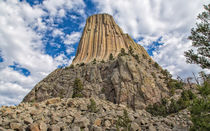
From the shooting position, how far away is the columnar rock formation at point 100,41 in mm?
52869

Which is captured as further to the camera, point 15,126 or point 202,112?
point 15,126

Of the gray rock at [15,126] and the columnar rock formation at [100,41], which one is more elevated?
the columnar rock formation at [100,41]

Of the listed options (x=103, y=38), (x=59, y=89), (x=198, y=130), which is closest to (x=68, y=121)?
(x=198, y=130)

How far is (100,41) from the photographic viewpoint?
188 feet

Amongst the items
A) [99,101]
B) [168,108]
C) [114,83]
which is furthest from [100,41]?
[168,108]

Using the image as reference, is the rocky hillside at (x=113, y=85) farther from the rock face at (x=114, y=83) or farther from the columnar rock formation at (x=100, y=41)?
the columnar rock formation at (x=100, y=41)

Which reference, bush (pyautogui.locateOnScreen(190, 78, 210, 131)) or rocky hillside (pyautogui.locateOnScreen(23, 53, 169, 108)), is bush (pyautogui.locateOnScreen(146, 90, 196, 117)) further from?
bush (pyautogui.locateOnScreen(190, 78, 210, 131))

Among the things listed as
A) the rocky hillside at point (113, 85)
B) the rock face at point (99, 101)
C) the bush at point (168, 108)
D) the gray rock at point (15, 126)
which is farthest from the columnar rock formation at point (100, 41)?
the gray rock at point (15, 126)

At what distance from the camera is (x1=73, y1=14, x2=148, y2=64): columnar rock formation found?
173 feet

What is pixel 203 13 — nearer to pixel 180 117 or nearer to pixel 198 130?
pixel 198 130

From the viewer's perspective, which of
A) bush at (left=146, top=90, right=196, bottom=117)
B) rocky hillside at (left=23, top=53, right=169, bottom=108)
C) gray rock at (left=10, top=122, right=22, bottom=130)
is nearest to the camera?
gray rock at (left=10, top=122, right=22, bottom=130)

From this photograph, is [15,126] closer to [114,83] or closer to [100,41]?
[114,83]

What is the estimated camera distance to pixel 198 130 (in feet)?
28.9

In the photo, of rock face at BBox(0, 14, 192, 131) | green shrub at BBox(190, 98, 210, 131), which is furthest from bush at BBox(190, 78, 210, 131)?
rock face at BBox(0, 14, 192, 131)
